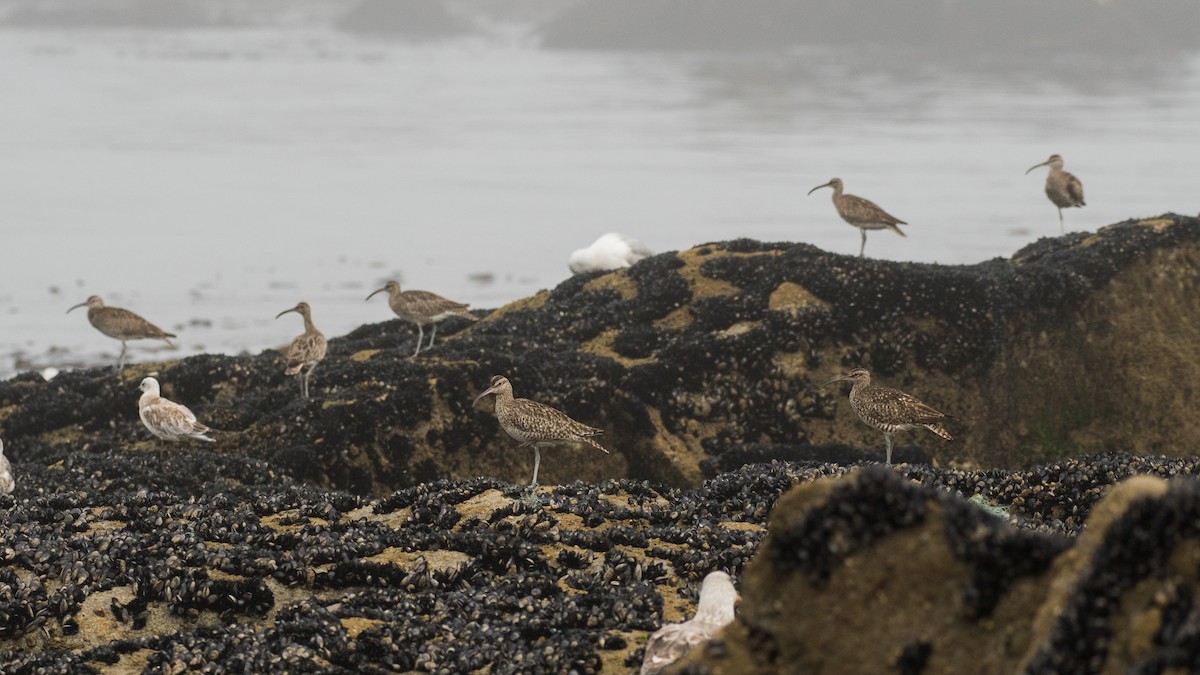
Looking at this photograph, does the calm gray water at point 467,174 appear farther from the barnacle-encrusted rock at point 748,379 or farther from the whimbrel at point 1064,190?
the whimbrel at point 1064,190

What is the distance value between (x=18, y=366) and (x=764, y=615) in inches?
1076

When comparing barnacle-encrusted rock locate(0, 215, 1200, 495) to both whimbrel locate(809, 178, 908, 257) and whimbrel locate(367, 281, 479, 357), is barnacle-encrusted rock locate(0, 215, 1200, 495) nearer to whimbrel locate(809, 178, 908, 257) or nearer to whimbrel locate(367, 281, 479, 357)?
whimbrel locate(367, 281, 479, 357)

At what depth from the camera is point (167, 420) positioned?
17.5 meters

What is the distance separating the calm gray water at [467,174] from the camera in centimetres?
3772

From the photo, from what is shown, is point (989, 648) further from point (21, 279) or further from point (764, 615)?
point (21, 279)

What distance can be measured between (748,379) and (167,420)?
8.27 m

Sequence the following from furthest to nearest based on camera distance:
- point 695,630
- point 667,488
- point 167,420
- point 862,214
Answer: point 862,214 → point 167,420 → point 667,488 → point 695,630

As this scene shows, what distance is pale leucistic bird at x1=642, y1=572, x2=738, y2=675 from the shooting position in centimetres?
793

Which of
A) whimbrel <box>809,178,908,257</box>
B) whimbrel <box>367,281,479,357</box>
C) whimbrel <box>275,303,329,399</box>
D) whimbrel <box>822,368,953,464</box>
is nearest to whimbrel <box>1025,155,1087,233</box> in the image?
whimbrel <box>809,178,908,257</box>

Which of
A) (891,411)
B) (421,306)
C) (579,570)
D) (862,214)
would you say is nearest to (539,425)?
(579,570)

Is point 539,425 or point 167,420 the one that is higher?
point 539,425

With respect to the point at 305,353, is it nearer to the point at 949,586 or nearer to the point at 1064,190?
the point at 949,586

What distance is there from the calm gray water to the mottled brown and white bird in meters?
13.3

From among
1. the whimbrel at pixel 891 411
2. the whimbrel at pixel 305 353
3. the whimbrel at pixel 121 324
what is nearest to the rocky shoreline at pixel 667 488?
the whimbrel at pixel 305 353
